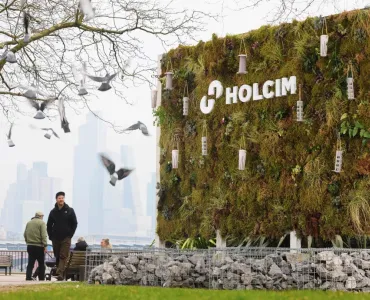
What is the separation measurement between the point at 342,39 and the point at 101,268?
6.49m

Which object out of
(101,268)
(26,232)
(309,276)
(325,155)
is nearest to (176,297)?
(309,276)

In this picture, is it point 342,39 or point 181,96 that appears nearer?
point 342,39

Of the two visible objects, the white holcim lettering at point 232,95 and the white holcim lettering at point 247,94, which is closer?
the white holcim lettering at point 247,94

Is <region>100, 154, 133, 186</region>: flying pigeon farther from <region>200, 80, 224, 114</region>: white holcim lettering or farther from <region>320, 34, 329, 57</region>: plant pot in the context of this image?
<region>320, 34, 329, 57</region>: plant pot

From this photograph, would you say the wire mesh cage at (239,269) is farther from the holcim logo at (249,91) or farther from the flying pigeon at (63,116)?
the holcim logo at (249,91)

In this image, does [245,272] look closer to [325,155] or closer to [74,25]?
[325,155]

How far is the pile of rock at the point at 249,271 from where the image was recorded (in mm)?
13922

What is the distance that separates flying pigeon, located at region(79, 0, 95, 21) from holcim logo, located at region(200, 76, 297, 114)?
133 inches

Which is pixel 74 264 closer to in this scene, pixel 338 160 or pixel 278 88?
pixel 278 88

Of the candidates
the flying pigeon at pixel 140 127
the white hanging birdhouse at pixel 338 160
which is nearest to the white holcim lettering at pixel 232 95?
the flying pigeon at pixel 140 127

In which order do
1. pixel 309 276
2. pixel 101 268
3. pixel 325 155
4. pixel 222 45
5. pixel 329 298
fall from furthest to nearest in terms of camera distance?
1. pixel 222 45
2. pixel 325 155
3. pixel 101 268
4. pixel 309 276
5. pixel 329 298

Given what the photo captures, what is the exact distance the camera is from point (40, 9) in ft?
58.6

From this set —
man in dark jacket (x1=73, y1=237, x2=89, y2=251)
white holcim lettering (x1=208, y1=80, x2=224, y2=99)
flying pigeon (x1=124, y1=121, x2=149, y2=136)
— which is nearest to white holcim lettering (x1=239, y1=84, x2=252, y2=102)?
white holcim lettering (x1=208, y1=80, x2=224, y2=99)

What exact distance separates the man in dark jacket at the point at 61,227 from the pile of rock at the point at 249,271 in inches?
84.0
